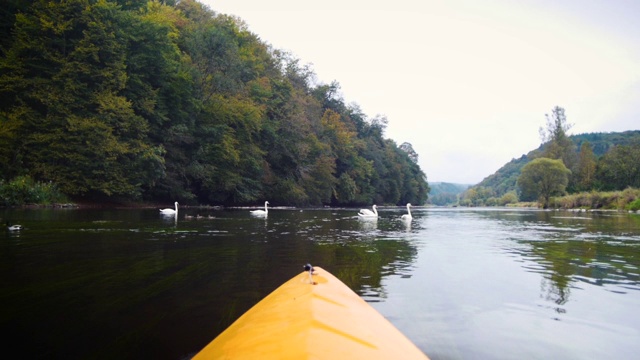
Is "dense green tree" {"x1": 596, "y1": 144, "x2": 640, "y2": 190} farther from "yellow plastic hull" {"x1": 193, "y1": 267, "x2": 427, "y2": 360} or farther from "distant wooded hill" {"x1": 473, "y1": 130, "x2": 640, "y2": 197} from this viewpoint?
"yellow plastic hull" {"x1": 193, "y1": 267, "x2": 427, "y2": 360}

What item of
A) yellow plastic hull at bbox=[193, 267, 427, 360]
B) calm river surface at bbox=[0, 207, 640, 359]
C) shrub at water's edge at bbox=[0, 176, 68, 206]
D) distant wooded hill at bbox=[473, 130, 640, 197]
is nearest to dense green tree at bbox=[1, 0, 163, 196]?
shrub at water's edge at bbox=[0, 176, 68, 206]

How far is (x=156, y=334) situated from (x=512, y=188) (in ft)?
577

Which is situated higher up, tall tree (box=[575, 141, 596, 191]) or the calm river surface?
tall tree (box=[575, 141, 596, 191])

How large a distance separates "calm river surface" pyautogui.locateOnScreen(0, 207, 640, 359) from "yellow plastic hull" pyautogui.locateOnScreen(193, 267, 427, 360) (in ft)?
3.19

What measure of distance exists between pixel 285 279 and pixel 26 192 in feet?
85.8

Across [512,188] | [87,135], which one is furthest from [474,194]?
[87,135]

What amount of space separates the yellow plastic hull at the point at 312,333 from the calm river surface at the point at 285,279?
971 mm

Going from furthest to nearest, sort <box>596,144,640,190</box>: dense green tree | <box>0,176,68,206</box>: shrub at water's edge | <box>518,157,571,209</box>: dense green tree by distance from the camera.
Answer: <box>518,157,571,209</box>: dense green tree < <box>596,144,640,190</box>: dense green tree < <box>0,176,68,206</box>: shrub at water's edge

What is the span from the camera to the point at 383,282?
6461mm

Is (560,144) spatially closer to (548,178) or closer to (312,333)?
(548,178)

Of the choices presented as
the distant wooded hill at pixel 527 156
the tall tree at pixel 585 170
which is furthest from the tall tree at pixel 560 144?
the distant wooded hill at pixel 527 156

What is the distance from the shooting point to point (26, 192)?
25.7 metres

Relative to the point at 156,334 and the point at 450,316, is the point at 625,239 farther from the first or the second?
the point at 156,334

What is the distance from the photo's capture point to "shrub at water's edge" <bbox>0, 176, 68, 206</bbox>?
24.9 metres
